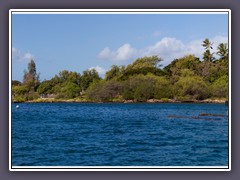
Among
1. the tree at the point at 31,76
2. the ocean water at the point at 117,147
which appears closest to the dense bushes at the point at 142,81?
the tree at the point at 31,76

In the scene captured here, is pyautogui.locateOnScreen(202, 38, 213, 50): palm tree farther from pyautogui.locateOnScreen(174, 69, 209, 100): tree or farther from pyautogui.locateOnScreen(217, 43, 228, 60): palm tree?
pyautogui.locateOnScreen(174, 69, 209, 100): tree

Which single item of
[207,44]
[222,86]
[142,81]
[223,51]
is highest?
[207,44]

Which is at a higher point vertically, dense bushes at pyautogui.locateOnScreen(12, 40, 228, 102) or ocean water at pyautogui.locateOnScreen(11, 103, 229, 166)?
dense bushes at pyautogui.locateOnScreen(12, 40, 228, 102)

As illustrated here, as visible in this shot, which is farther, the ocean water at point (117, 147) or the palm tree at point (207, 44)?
the palm tree at point (207, 44)

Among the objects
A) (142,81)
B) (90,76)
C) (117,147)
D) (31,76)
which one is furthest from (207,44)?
(142,81)

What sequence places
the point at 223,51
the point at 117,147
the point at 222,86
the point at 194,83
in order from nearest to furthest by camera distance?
1. the point at 223,51
2. the point at 117,147
3. the point at 222,86
4. the point at 194,83

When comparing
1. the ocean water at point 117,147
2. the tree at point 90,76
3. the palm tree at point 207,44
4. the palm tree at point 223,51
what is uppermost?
the palm tree at point 207,44

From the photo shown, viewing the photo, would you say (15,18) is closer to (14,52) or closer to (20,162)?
(14,52)

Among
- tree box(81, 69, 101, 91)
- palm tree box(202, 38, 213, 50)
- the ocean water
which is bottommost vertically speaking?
the ocean water

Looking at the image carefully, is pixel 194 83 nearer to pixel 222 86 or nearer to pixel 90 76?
pixel 222 86

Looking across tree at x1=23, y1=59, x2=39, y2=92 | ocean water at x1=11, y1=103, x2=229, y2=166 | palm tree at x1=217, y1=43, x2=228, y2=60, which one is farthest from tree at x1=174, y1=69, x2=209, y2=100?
tree at x1=23, y1=59, x2=39, y2=92

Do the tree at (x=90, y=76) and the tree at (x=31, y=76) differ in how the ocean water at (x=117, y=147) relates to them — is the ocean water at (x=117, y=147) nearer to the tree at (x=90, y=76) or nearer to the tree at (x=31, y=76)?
the tree at (x=31, y=76)
